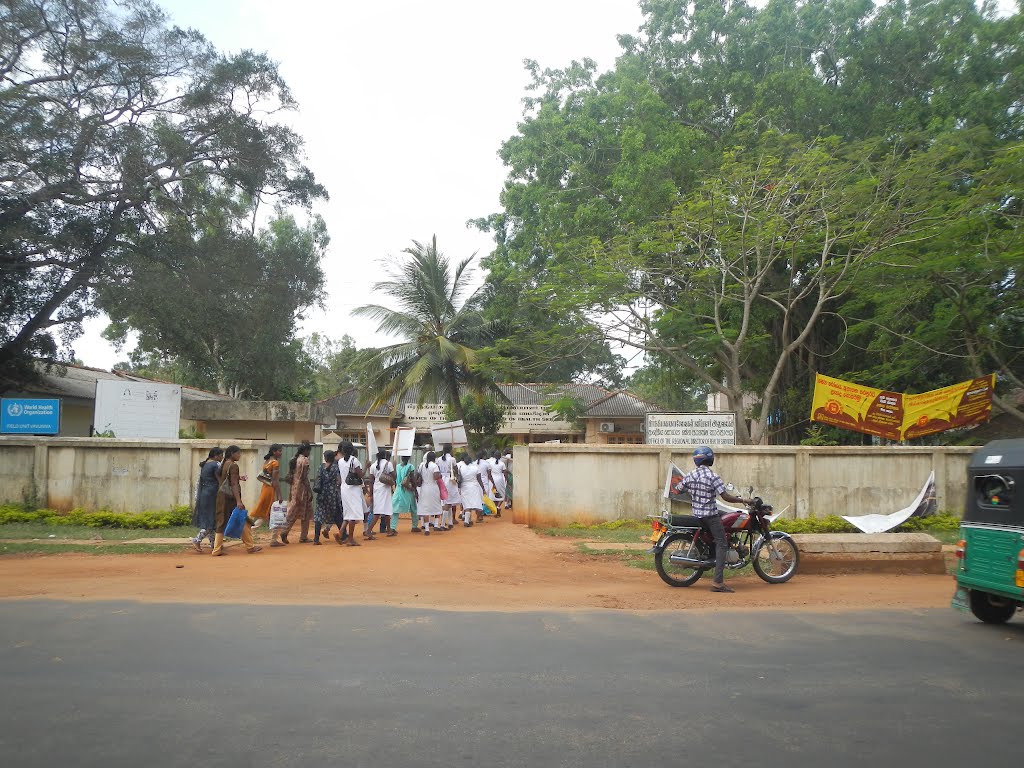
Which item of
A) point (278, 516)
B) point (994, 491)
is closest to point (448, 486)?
point (278, 516)

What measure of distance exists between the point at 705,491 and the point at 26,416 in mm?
15206

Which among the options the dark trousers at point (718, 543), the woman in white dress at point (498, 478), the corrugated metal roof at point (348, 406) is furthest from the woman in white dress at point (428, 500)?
the corrugated metal roof at point (348, 406)

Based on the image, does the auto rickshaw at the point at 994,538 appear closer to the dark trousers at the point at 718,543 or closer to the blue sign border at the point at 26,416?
the dark trousers at the point at 718,543

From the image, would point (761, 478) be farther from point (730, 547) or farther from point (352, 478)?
point (352, 478)

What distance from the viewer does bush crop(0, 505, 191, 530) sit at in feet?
51.2

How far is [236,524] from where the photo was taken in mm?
12180

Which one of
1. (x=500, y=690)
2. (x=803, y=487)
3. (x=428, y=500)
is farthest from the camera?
(x=803, y=487)

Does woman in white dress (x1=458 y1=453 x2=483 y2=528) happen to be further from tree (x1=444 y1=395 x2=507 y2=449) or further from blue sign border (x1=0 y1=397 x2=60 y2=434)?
tree (x1=444 y1=395 x2=507 y2=449)

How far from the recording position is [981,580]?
7.53m

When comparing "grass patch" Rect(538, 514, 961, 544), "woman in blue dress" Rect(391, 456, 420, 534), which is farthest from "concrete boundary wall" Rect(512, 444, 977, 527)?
"woman in blue dress" Rect(391, 456, 420, 534)

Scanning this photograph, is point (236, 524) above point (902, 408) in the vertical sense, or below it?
below

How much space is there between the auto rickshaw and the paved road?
349 mm

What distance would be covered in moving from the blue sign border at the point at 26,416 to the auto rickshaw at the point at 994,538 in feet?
57.4

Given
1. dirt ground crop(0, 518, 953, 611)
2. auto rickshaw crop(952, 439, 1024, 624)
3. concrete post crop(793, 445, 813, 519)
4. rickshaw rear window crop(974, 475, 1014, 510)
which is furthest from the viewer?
concrete post crop(793, 445, 813, 519)
